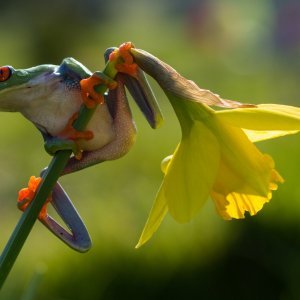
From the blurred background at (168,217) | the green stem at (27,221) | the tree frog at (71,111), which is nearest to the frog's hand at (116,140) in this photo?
the tree frog at (71,111)

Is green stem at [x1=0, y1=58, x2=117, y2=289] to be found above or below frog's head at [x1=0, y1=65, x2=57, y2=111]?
below

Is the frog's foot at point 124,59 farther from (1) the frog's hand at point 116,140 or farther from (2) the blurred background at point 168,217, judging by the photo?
Answer: (2) the blurred background at point 168,217

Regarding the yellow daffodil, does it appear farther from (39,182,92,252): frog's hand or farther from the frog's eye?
the frog's eye

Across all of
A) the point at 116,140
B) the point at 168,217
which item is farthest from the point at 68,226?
the point at 168,217

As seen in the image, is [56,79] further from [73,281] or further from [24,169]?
[24,169]

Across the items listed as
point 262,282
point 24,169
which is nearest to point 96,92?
point 262,282

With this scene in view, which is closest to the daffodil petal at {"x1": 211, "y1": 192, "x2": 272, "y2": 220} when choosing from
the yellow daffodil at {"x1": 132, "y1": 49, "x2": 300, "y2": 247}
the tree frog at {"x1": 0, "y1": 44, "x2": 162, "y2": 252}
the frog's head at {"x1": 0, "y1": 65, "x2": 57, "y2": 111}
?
the yellow daffodil at {"x1": 132, "y1": 49, "x2": 300, "y2": 247}
